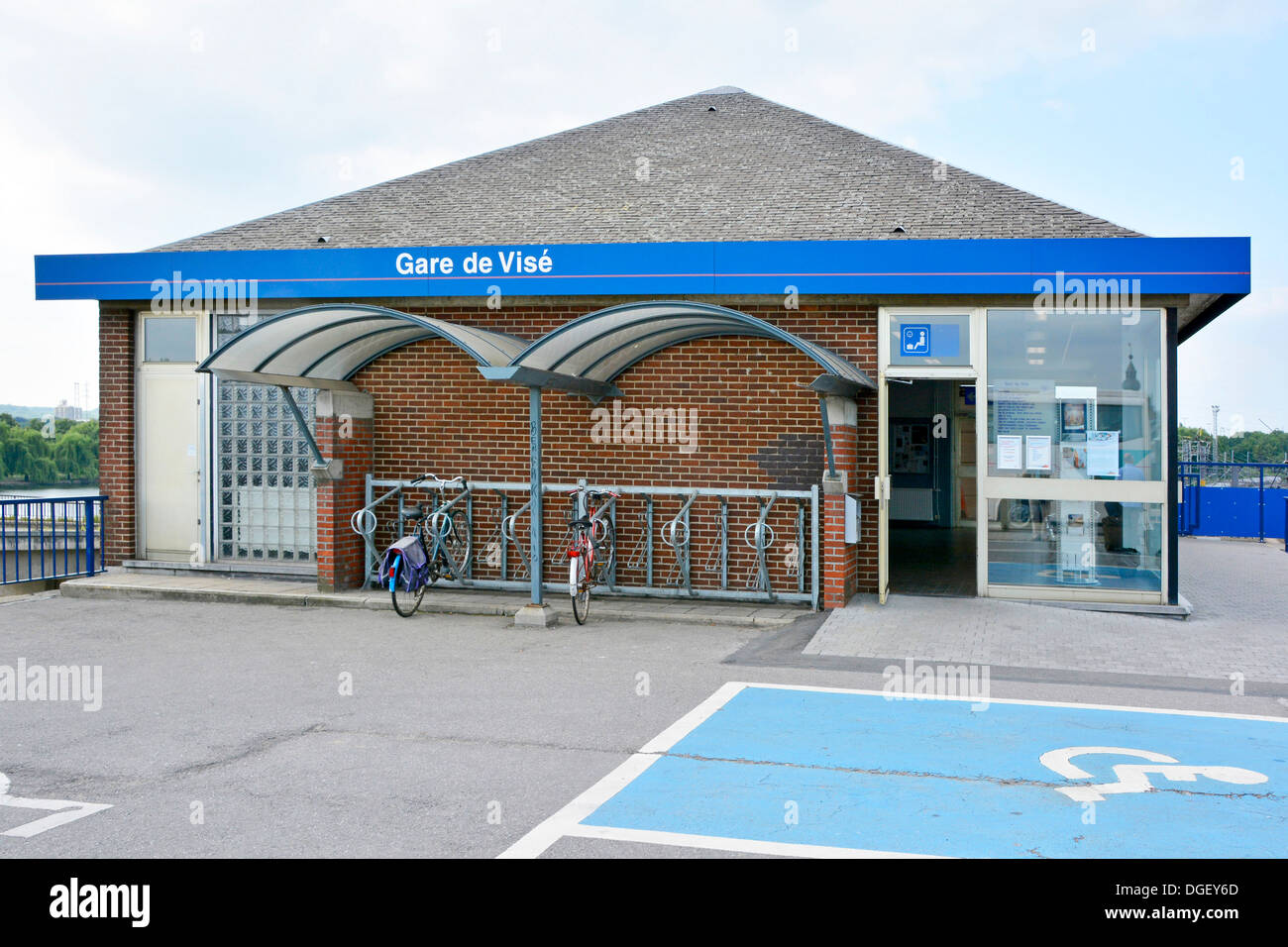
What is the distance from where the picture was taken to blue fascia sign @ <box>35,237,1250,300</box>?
10.1 m

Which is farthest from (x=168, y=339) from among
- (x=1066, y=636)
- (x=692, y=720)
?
(x=1066, y=636)

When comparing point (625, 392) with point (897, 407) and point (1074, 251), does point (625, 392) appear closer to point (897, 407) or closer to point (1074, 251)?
point (1074, 251)

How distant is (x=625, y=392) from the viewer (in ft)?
38.7

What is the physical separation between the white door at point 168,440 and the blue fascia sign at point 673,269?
26.2 inches

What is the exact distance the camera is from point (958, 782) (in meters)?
5.34

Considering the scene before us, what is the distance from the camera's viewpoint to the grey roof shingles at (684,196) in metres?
12.0

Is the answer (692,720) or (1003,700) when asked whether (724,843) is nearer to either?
(692,720)

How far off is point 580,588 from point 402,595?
5.78ft

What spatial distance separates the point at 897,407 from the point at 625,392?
10.6 m

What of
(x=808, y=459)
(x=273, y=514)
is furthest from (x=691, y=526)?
(x=273, y=514)

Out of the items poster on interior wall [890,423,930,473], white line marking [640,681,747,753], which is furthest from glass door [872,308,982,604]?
poster on interior wall [890,423,930,473]

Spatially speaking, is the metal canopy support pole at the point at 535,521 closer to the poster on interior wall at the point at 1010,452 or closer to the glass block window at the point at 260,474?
the glass block window at the point at 260,474

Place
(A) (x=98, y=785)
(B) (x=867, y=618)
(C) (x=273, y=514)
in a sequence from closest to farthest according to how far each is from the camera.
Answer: (A) (x=98, y=785)
(B) (x=867, y=618)
(C) (x=273, y=514)
